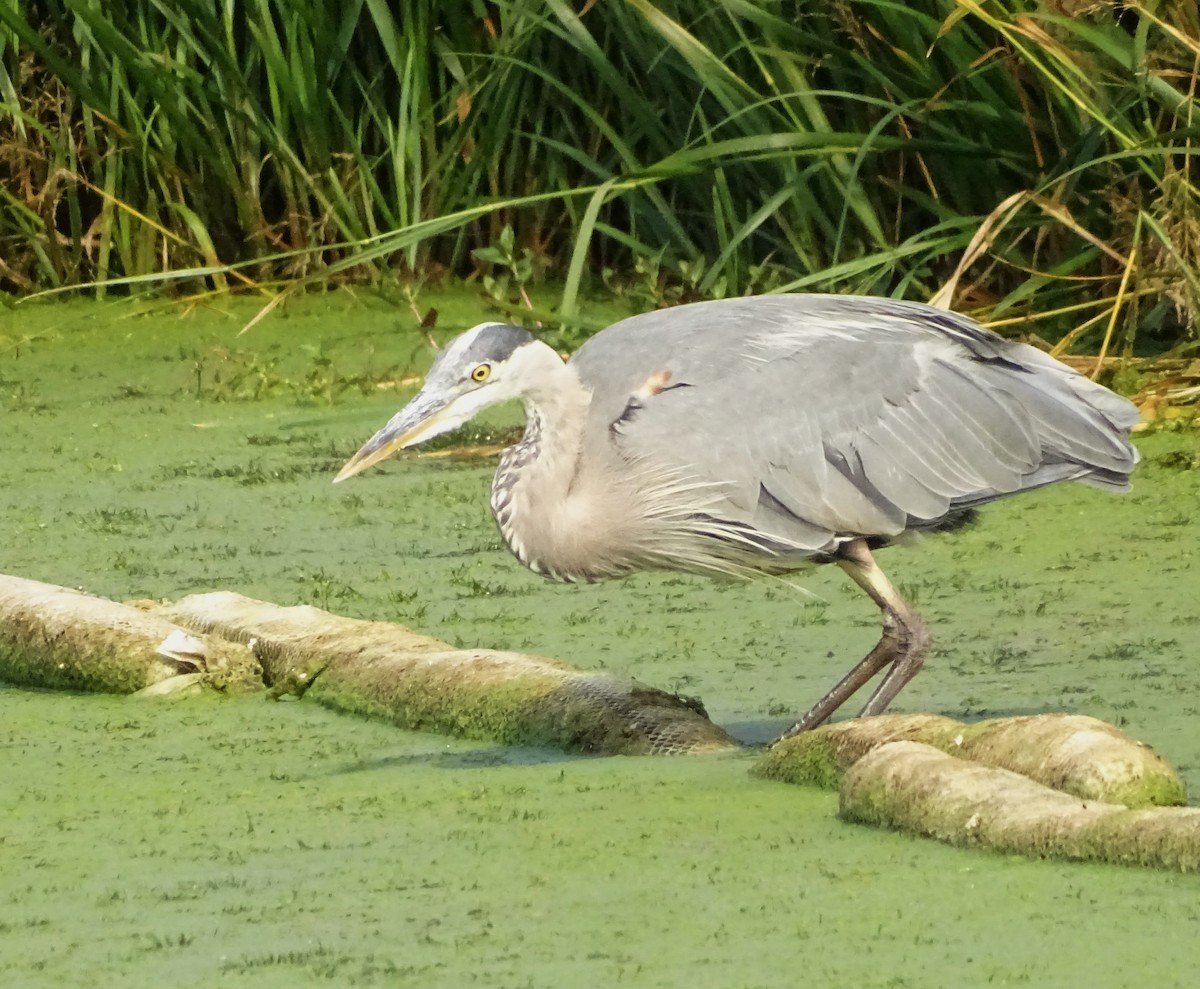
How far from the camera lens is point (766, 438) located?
379cm

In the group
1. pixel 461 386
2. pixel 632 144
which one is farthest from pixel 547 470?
pixel 632 144

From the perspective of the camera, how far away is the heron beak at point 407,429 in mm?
3723

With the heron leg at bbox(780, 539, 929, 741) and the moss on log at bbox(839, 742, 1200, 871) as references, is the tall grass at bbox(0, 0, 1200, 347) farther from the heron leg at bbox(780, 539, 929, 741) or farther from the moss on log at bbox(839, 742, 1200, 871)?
the moss on log at bbox(839, 742, 1200, 871)

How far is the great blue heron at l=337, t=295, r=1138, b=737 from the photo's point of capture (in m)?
3.75

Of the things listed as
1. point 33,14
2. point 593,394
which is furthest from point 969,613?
point 33,14

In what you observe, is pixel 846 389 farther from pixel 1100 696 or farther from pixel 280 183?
pixel 280 183

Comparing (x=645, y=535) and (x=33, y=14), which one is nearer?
(x=645, y=535)

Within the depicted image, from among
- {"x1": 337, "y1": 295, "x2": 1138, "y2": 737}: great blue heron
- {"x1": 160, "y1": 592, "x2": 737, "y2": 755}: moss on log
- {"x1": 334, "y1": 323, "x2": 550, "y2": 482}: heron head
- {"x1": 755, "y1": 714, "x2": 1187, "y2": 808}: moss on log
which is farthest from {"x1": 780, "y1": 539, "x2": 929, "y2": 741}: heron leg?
{"x1": 334, "y1": 323, "x2": 550, "y2": 482}: heron head

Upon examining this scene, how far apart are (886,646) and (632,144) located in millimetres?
2946

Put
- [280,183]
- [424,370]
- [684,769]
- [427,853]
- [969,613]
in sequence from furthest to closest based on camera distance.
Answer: [280,183]
[424,370]
[969,613]
[684,769]
[427,853]

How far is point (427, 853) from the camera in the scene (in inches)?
118

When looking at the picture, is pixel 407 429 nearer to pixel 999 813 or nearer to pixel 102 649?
pixel 102 649

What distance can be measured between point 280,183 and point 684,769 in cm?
400

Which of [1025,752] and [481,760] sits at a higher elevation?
[1025,752]
